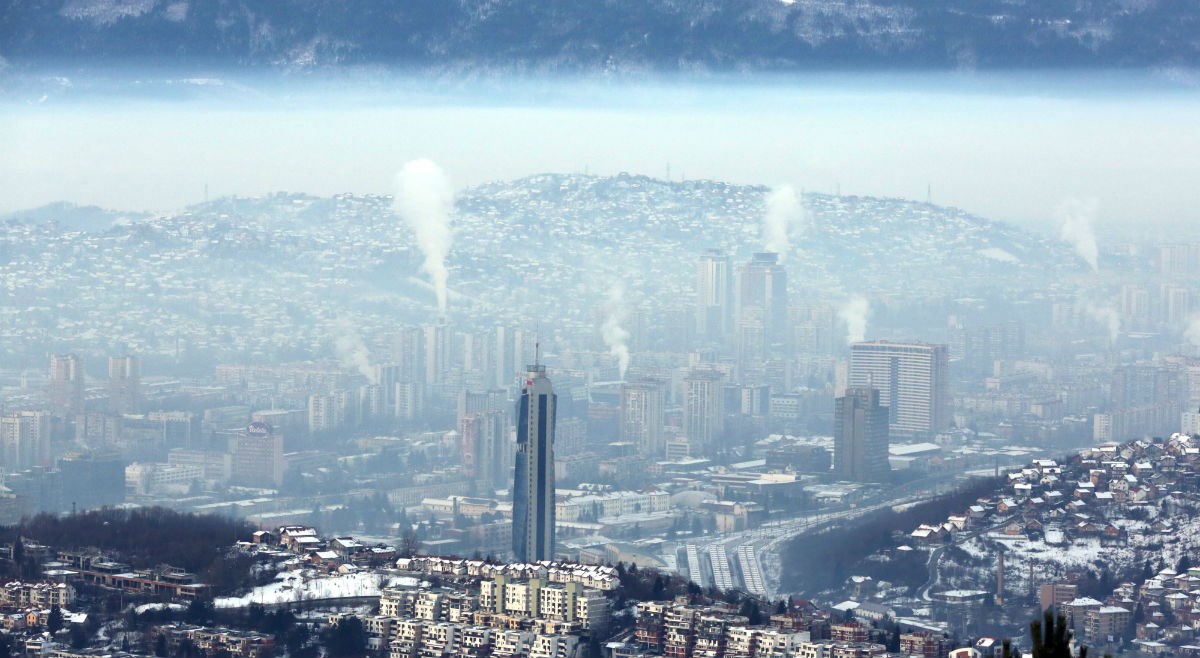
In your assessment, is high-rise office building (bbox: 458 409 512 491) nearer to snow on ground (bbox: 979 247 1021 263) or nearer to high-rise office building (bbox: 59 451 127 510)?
high-rise office building (bbox: 59 451 127 510)

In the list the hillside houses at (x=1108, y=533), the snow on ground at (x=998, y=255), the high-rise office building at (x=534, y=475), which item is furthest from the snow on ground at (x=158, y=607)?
the snow on ground at (x=998, y=255)

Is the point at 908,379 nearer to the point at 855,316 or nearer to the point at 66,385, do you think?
the point at 855,316

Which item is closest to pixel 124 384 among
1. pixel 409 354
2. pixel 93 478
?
pixel 409 354

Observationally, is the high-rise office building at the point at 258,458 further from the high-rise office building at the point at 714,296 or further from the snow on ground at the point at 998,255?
the snow on ground at the point at 998,255

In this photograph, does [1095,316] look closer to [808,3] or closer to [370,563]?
[808,3]

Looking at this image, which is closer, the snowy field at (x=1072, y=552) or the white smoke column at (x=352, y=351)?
the snowy field at (x=1072, y=552)

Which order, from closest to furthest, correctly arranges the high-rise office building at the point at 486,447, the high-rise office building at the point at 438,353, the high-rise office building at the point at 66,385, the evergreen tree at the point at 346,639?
the evergreen tree at the point at 346,639 → the high-rise office building at the point at 486,447 → the high-rise office building at the point at 66,385 → the high-rise office building at the point at 438,353

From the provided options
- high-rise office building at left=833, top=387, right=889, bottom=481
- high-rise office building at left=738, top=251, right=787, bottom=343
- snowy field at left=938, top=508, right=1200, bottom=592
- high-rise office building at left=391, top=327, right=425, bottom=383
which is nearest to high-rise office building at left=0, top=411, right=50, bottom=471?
high-rise office building at left=391, top=327, right=425, bottom=383
